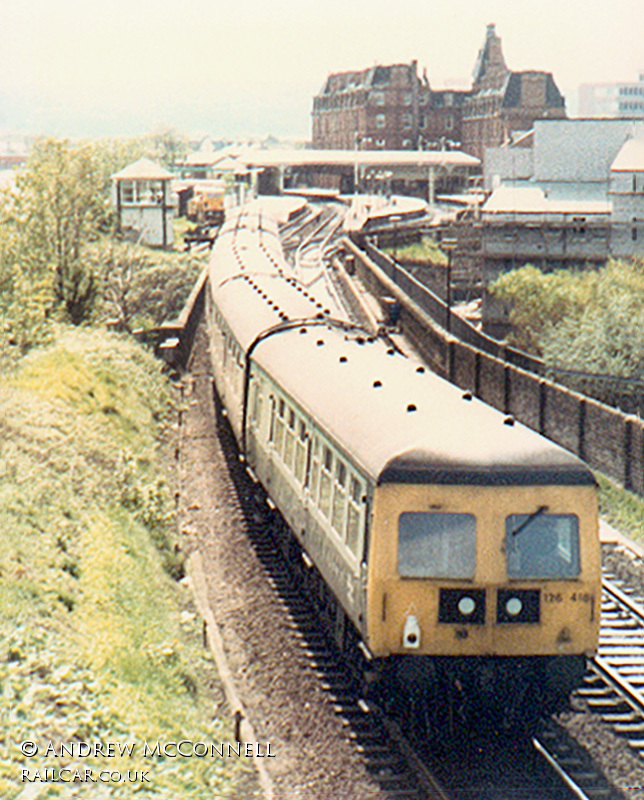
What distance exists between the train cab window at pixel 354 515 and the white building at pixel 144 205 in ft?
176

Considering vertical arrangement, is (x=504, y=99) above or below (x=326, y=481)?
above

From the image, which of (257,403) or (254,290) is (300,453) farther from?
(254,290)

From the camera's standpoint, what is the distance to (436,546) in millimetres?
11758

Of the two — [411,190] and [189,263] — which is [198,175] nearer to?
[411,190]

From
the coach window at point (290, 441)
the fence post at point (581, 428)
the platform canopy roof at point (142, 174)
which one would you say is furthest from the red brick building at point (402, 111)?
the coach window at point (290, 441)

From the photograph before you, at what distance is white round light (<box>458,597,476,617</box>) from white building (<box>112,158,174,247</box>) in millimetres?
55126

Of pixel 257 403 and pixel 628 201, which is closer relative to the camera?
pixel 257 403

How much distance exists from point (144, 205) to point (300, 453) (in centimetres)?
5195

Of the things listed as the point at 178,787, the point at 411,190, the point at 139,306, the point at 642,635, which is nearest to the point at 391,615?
the point at 178,787

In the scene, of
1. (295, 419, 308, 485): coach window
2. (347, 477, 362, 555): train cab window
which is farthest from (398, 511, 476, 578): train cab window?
(295, 419, 308, 485): coach window

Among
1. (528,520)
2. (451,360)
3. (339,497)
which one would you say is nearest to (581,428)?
(451,360)

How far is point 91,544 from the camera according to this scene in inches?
642

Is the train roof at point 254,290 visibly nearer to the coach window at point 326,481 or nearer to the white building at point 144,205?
the coach window at point 326,481

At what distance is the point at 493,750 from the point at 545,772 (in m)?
0.66
